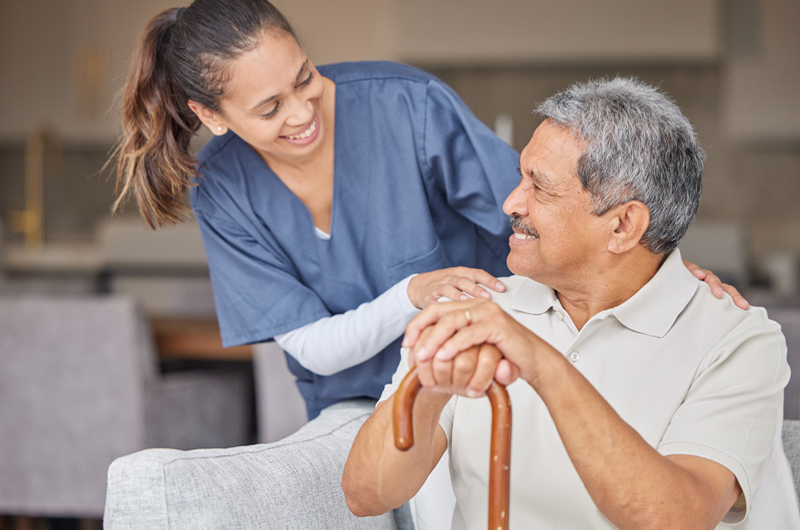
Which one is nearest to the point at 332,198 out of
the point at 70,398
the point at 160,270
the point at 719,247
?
the point at 70,398

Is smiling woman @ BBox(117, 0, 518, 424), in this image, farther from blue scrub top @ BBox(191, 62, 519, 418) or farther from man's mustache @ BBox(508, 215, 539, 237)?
man's mustache @ BBox(508, 215, 539, 237)

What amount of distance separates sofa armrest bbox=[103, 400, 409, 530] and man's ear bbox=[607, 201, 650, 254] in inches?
18.3

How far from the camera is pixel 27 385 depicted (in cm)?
202

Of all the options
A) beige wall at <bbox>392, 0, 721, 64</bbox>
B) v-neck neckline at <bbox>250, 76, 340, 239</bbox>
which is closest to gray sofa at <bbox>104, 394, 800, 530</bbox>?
v-neck neckline at <bbox>250, 76, 340, 239</bbox>

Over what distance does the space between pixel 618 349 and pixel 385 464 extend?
33cm

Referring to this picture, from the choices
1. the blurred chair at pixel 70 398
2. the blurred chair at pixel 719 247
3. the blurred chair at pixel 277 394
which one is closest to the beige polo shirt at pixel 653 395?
the blurred chair at pixel 277 394

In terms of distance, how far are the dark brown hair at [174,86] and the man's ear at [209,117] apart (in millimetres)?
17

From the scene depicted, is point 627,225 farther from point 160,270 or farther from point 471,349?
point 160,270

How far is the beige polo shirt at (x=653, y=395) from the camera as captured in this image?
836mm

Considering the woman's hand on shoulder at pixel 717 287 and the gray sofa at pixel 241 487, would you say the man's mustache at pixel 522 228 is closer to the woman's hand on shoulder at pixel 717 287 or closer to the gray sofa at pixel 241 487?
the woman's hand on shoulder at pixel 717 287

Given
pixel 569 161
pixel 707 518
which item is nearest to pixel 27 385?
pixel 569 161

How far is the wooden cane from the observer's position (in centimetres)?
61

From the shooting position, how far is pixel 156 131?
1181 mm

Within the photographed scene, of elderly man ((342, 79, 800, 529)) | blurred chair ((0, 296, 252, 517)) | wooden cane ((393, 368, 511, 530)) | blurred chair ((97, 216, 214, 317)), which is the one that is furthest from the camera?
blurred chair ((97, 216, 214, 317))
